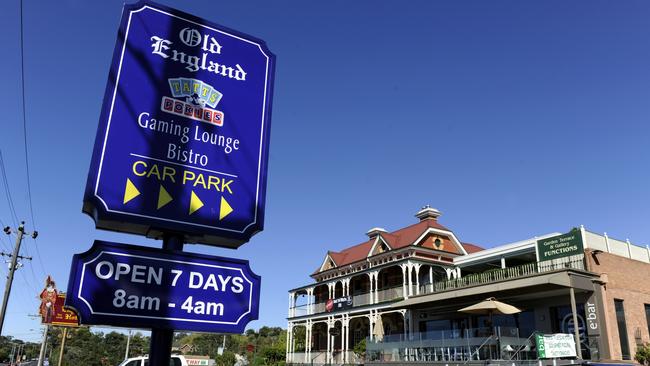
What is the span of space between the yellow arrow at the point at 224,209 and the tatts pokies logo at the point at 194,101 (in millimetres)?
688

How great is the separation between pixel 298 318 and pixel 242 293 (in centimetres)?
3861

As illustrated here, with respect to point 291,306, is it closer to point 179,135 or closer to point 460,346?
point 460,346

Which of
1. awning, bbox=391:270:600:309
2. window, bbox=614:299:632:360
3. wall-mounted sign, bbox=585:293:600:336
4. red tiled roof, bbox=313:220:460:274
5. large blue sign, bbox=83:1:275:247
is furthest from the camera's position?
red tiled roof, bbox=313:220:460:274

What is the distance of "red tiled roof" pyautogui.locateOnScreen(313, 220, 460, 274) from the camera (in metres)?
33.9

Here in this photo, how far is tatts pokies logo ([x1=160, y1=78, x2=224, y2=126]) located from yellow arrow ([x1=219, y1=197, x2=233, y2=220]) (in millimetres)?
688

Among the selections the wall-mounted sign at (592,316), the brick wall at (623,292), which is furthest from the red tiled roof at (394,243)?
the wall-mounted sign at (592,316)

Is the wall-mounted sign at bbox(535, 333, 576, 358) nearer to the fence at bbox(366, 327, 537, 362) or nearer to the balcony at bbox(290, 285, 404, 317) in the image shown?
the fence at bbox(366, 327, 537, 362)

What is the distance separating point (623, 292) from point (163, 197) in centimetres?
2399

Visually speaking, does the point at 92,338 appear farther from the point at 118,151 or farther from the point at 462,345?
the point at 118,151

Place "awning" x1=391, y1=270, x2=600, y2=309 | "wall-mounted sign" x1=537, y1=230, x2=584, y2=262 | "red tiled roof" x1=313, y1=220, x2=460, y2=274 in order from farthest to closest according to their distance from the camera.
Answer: "red tiled roof" x1=313, y1=220, x2=460, y2=274 < "wall-mounted sign" x1=537, y1=230, x2=584, y2=262 < "awning" x1=391, y1=270, x2=600, y2=309

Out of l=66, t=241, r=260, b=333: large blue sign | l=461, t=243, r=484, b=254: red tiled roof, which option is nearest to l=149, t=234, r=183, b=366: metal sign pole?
l=66, t=241, r=260, b=333: large blue sign

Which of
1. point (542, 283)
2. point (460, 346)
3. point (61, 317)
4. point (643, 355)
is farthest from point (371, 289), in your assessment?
point (61, 317)

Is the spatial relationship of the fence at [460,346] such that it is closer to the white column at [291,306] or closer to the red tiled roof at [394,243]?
the red tiled roof at [394,243]

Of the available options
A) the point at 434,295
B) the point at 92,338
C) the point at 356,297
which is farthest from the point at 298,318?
the point at 92,338
